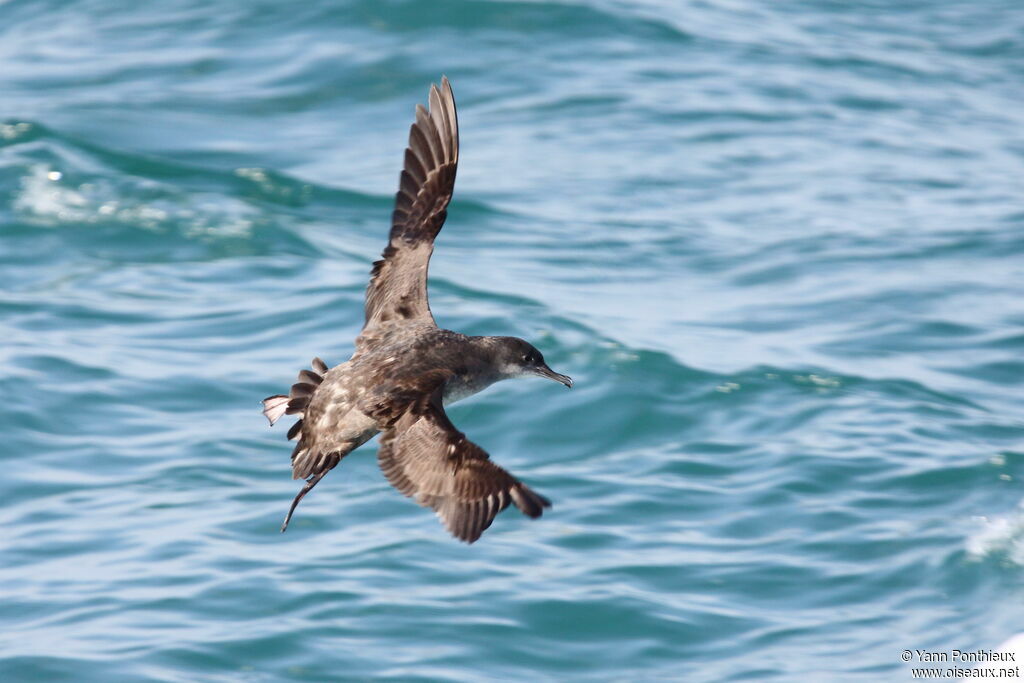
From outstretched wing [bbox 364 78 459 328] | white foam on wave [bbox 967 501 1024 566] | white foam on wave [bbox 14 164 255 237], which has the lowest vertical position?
white foam on wave [bbox 967 501 1024 566]

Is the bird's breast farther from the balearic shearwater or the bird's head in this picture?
the bird's head

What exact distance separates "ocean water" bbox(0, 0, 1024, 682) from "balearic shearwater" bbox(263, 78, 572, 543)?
6.64 feet

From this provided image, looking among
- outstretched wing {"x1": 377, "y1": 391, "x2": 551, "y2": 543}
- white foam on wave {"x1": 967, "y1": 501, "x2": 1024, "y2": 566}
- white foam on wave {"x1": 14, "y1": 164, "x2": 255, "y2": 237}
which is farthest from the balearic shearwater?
white foam on wave {"x1": 14, "y1": 164, "x2": 255, "y2": 237}

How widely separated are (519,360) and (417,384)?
0.82 m

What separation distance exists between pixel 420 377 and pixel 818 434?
15.3 ft

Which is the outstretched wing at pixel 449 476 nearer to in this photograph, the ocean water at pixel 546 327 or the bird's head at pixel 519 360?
the bird's head at pixel 519 360

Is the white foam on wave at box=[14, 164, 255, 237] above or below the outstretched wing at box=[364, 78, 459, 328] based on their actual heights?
below

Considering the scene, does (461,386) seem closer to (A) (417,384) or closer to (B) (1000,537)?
(A) (417,384)

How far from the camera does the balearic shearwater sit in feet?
18.3

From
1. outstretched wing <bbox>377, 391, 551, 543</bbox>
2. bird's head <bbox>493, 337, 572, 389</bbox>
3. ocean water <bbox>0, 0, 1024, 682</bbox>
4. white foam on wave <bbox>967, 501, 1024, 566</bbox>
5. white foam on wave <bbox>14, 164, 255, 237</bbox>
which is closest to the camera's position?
outstretched wing <bbox>377, 391, 551, 543</bbox>

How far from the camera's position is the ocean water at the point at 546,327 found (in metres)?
8.20

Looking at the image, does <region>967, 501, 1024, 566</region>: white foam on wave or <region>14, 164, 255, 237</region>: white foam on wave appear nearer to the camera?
<region>967, 501, 1024, 566</region>: white foam on wave

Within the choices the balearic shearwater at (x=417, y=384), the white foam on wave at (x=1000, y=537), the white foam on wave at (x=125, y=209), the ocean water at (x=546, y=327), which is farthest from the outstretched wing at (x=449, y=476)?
the white foam on wave at (x=125, y=209)

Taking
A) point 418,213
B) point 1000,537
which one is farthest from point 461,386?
point 1000,537
